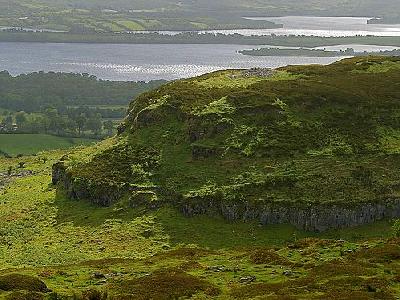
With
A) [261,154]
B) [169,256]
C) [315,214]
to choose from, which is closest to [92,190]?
[261,154]

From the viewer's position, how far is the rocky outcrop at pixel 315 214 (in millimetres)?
72188

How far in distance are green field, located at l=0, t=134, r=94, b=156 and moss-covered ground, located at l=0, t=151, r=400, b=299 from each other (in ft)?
262

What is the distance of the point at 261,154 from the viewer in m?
81.2

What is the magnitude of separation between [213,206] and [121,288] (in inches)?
1187

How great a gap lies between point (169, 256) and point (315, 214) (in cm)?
1906

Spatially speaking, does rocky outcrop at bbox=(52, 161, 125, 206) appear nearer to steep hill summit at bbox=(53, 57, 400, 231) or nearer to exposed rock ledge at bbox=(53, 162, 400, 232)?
steep hill summit at bbox=(53, 57, 400, 231)

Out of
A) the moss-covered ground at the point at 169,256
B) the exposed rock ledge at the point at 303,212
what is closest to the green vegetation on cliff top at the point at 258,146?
the exposed rock ledge at the point at 303,212

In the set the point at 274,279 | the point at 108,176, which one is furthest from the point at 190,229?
the point at 274,279

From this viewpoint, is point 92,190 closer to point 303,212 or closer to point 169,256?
point 169,256

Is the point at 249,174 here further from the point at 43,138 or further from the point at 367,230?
the point at 43,138

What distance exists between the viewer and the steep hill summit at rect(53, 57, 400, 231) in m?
73.8

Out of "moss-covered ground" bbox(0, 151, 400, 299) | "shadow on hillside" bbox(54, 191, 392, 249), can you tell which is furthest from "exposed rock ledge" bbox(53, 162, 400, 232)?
"moss-covered ground" bbox(0, 151, 400, 299)

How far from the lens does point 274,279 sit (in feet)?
155

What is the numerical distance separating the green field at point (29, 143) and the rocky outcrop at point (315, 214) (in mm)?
108652
